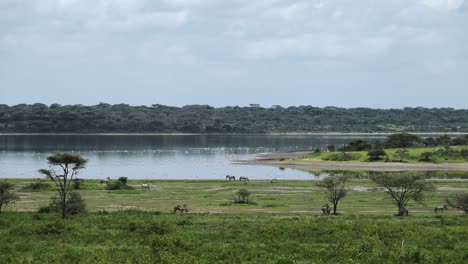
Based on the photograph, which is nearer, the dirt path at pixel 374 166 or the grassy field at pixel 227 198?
the grassy field at pixel 227 198

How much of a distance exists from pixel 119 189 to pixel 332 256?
50.1 metres

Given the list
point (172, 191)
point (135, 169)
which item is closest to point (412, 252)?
point (172, 191)

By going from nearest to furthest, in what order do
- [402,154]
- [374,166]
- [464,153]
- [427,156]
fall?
[374,166] < [427,156] < [464,153] < [402,154]

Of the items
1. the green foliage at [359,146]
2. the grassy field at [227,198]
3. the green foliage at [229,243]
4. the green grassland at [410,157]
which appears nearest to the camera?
the green foliage at [229,243]

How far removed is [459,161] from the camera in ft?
375

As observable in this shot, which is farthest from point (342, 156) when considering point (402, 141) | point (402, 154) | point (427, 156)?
point (402, 141)

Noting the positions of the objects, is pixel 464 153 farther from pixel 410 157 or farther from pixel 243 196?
pixel 243 196

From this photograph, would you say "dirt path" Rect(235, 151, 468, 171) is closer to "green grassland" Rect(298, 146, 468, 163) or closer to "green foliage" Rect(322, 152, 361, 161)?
"green foliage" Rect(322, 152, 361, 161)

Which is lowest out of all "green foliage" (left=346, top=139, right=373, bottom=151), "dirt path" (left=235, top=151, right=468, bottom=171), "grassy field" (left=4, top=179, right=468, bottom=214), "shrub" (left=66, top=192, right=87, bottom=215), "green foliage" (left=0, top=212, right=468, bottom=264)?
"grassy field" (left=4, top=179, right=468, bottom=214)

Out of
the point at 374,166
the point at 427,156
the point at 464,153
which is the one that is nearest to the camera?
the point at 374,166

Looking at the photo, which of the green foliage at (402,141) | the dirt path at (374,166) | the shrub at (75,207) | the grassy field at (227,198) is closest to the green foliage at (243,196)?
the grassy field at (227,198)

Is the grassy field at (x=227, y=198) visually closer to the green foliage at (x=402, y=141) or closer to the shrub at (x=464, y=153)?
the shrub at (x=464, y=153)

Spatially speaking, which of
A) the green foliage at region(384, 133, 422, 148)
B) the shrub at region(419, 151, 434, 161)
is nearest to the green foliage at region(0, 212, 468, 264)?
the shrub at region(419, 151, 434, 161)

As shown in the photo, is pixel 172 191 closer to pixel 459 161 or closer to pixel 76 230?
pixel 76 230
